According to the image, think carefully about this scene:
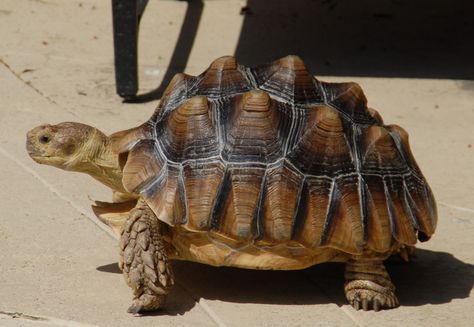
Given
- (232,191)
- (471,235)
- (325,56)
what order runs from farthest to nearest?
(325,56) < (471,235) < (232,191)

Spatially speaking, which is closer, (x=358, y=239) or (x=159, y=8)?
(x=358, y=239)

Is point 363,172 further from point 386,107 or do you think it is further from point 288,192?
point 386,107

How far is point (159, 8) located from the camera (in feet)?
29.4

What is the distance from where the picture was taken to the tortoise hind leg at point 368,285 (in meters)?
4.36

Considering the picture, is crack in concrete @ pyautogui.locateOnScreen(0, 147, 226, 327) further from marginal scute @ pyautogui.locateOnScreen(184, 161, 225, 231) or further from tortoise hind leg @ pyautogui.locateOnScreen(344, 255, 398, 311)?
tortoise hind leg @ pyautogui.locateOnScreen(344, 255, 398, 311)

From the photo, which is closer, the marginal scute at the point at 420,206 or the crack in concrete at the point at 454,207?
the marginal scute at the point at 420,206

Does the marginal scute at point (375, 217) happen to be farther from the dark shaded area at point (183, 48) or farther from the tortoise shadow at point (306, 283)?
the dark shaded area at point (183, 48)

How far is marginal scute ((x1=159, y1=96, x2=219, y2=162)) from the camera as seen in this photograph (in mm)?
A: 4254

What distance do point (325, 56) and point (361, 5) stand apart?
1.32 m

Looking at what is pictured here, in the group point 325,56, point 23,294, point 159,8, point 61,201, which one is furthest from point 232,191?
point 159,8

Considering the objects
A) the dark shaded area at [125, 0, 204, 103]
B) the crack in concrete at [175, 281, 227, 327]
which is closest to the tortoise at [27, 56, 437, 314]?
the crack in concrete at [175, 281, 227, 327]

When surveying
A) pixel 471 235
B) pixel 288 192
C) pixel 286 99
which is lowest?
pixel 471 235

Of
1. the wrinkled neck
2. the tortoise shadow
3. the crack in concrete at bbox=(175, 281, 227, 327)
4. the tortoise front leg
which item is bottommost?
the tortoise shadow

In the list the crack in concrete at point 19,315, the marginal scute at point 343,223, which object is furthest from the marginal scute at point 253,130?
the crack in concrete at point 19,315
